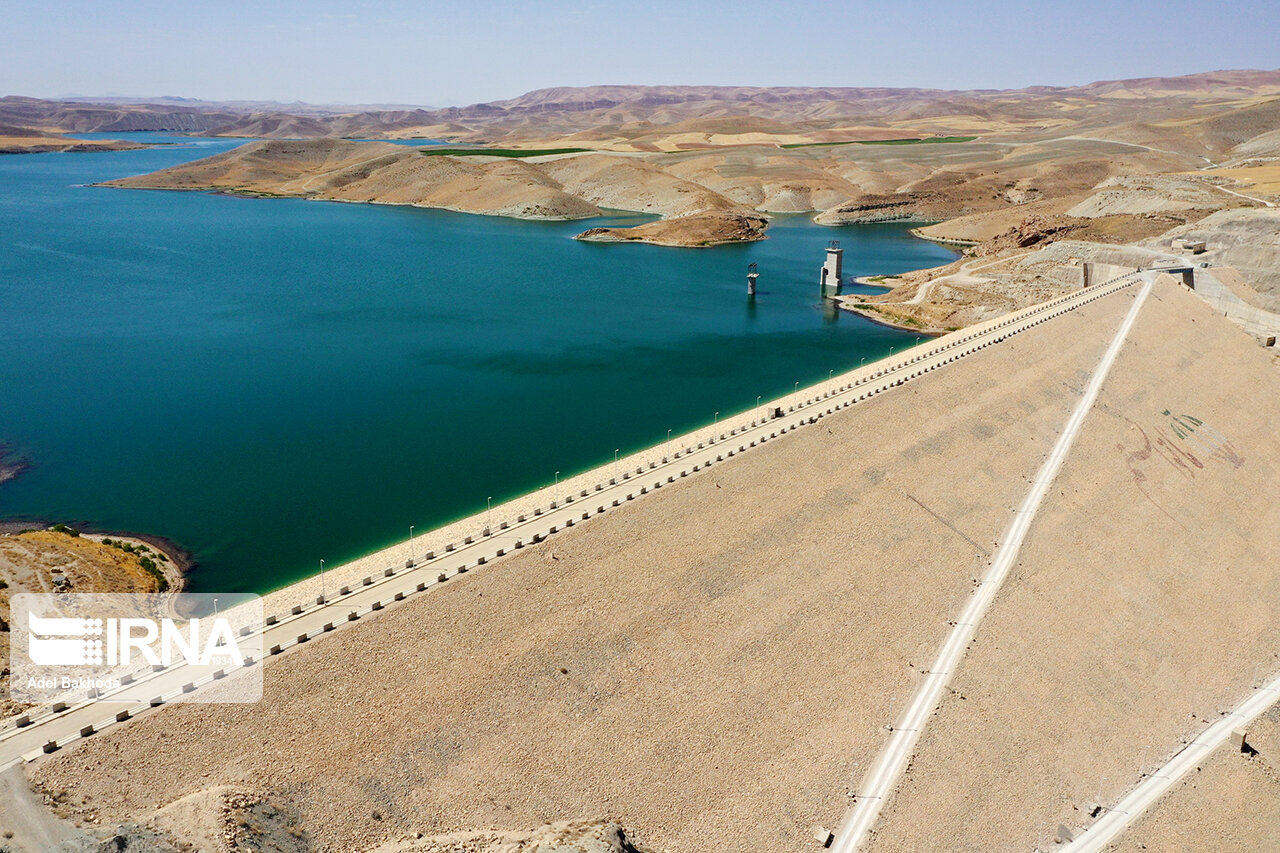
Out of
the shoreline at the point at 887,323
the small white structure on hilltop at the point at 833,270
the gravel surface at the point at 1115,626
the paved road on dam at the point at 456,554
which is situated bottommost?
the gravel surface at the point at 1115,626

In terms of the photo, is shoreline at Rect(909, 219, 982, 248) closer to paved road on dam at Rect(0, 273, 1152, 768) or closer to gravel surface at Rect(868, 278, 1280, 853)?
gravel surface at Rect(868, 278, 1280, 853)

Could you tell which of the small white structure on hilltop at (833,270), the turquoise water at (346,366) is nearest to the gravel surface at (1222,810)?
the turquoise water at (346,366)

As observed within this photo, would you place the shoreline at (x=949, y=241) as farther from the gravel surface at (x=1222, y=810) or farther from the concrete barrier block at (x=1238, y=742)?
the gravel surface at (x=1222, y=810)

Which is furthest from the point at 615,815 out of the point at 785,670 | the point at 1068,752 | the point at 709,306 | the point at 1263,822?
the point at 709,306

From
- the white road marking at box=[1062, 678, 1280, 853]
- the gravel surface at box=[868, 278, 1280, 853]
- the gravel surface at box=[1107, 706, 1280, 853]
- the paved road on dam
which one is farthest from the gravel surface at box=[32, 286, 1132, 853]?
the gravel surface at box=[1107, 706, 1280, 853]

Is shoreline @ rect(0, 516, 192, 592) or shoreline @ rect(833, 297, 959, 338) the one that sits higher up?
shoreline @ rect(833, 297, 959, 338)

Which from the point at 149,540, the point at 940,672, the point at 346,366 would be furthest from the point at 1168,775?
the point at 346,366

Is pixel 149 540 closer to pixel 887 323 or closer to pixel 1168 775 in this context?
pixel 1168 775

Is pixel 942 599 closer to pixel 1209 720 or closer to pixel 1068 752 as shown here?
pixel 1068 752
